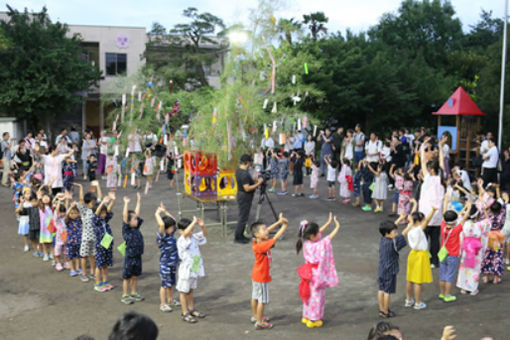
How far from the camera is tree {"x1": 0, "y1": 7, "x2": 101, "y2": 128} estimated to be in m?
27.6

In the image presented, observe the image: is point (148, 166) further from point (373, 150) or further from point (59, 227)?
point (59, 227)

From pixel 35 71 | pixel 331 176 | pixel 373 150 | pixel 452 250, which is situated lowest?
pixel 452 250

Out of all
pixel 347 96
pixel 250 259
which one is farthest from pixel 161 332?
pixel 347 96

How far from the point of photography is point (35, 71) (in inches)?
1097

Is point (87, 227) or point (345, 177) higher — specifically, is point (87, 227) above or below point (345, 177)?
below

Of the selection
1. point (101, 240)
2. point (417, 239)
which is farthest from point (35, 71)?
point (417, 239)

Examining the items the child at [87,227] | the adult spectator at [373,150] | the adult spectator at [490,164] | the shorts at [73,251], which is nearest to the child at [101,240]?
the child at [87,227]

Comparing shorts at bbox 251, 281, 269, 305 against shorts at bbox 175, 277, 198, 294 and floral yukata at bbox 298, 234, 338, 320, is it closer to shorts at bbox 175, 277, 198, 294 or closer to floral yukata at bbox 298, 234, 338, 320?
floral yukata at bbox 298, 234, 338, 320

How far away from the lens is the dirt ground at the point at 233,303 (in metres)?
6.52

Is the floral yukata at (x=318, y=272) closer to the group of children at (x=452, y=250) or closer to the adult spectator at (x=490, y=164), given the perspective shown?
the group of children at (x=452, y=250)

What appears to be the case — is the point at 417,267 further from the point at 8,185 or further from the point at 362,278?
the point at 8,185

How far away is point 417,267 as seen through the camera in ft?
23.1

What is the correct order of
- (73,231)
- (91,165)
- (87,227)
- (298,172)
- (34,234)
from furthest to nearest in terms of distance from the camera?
(91,165), (298,172), (34,234), (73,231), (87,227)

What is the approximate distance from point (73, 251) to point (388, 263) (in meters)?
4.97
